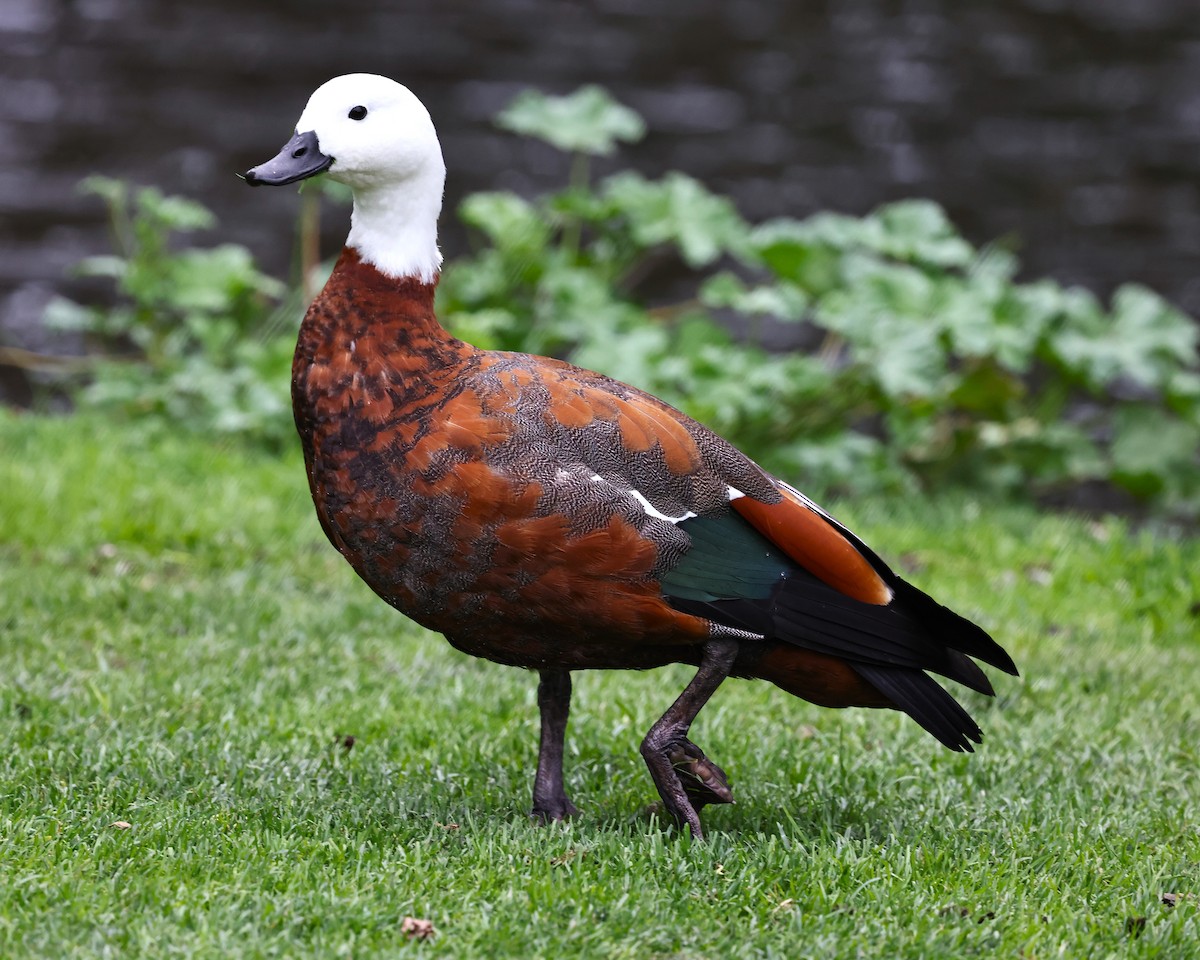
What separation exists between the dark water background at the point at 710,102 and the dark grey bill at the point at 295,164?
744cm

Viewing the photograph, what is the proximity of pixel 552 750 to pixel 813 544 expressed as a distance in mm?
844

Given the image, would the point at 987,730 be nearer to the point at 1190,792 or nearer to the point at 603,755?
the point at 1190,792

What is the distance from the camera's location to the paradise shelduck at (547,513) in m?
3.41

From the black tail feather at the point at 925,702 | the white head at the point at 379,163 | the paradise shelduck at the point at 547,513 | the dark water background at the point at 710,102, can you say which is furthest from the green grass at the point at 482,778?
the dark water background at the point at 710,102

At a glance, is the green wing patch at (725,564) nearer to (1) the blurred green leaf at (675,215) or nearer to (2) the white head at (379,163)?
(2) the white head at (379,163)

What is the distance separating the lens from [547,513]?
339 centimetres

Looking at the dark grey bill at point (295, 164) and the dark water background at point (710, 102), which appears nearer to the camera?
the dark grey bill at point (295, 164)

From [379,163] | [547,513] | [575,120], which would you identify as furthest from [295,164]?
[575,120]

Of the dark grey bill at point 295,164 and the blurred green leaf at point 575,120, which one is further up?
the dark grey bill at point 295,164

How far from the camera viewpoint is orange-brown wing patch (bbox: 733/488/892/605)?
3650 millimetres

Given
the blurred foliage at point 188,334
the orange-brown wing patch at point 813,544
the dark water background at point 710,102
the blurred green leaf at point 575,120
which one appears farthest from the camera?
the dark water background at point 710,102

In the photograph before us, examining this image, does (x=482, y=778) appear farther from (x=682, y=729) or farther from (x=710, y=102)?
(x=710, y=102)

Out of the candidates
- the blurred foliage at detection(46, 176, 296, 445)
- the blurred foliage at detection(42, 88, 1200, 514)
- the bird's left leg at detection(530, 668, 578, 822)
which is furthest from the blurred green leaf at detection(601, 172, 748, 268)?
the bird's left leg at detection(530, 668, 578, 822)

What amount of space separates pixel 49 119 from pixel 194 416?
4.29 m
